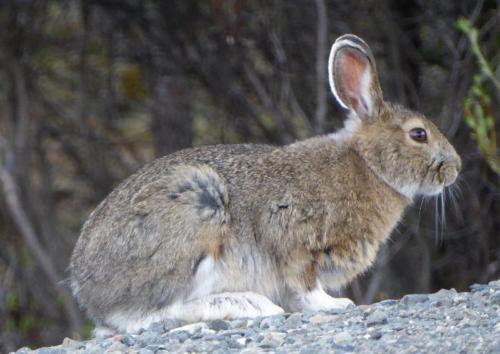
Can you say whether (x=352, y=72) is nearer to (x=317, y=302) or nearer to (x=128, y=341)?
(x=317, y=302)

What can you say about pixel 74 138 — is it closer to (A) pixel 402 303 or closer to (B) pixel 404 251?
(B) pixel 404 251

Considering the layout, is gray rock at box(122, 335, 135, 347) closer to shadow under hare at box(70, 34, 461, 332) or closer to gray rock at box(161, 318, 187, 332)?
gray rock at box(161, 318, 187, 332)

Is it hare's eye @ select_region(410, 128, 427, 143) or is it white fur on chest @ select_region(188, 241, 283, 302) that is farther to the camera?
hare's eye @ select_region(410, 128, 427, 143)

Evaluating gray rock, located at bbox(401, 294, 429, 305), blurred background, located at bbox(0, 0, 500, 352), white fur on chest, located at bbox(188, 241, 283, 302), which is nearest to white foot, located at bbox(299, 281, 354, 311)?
white fur on chest, located at bbox(188, 241, 283, 302)

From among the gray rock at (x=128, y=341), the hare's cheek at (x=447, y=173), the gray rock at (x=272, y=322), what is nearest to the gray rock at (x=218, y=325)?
the gray rock at (x=272, y=322)

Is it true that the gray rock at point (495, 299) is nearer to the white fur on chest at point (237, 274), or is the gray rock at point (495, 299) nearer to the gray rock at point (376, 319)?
the gray rock at point (376, 319)

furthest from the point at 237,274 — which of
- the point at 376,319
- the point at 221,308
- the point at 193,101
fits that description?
the point at 193,101

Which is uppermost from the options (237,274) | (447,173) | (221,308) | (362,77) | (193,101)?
(193,101)
